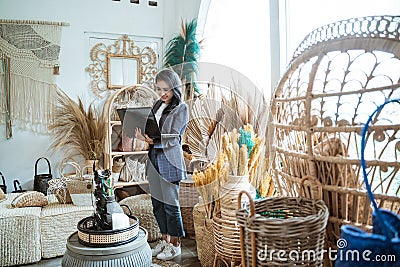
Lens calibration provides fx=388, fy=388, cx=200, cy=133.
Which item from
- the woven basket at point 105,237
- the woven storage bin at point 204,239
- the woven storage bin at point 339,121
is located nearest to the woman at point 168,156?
the woven storage bin at point 204,239

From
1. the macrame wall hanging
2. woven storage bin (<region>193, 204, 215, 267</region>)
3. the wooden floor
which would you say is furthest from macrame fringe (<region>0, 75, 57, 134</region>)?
woven storage bin (<region>193, 204, 215, 267</region>)

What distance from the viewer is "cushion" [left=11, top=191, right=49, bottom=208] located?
3.00 m

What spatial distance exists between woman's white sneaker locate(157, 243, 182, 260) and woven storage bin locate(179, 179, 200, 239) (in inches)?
15.0

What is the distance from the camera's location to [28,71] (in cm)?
395

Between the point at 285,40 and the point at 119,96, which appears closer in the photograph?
the point at 285,40

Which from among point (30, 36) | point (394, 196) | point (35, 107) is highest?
point (30, 36)

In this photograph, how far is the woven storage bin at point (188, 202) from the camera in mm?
3242

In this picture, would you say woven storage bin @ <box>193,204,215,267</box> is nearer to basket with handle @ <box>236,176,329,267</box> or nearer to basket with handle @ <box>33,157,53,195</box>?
basket with handle @ <box>236,176,329,267</box>

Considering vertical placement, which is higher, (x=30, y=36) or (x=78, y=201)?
(x=30, y=36)

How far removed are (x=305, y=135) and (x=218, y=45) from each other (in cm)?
280

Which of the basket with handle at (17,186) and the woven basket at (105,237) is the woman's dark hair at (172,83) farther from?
the basket with handle at (17,186)

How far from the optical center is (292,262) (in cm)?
124

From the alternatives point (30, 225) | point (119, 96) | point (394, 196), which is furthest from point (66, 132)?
point (394, 196)

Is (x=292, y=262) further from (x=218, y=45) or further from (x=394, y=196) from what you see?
(x=218, y=45)
